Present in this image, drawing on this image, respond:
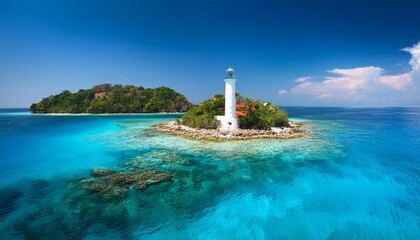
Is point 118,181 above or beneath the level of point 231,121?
beneath

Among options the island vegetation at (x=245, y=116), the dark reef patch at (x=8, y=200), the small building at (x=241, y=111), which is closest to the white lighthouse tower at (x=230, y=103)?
the island vegetation at (x=245, y=116)

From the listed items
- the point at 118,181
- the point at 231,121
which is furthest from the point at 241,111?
the point at 118,181

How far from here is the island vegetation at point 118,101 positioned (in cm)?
7869

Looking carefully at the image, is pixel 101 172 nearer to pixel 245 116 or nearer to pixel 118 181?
pixel 118 181

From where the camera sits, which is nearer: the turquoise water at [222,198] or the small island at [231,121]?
the turquoise water at [222,198]

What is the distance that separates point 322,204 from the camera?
907cm

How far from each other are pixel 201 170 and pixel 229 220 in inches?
209

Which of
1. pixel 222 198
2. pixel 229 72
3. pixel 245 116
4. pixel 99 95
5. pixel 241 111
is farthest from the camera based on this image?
pixel 99 95

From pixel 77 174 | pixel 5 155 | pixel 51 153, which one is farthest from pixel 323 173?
pixel 5 155

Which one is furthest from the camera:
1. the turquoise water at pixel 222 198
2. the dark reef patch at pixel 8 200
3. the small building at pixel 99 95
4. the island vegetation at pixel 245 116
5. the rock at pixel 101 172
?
the small building at pixel 99 95

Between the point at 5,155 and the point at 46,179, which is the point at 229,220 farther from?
the point at 5,155

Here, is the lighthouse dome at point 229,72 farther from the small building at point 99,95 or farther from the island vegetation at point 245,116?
the small building at point 99,95

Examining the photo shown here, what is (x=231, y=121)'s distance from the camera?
26688 millimetres

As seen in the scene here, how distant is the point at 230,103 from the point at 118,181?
16391 millimetres
